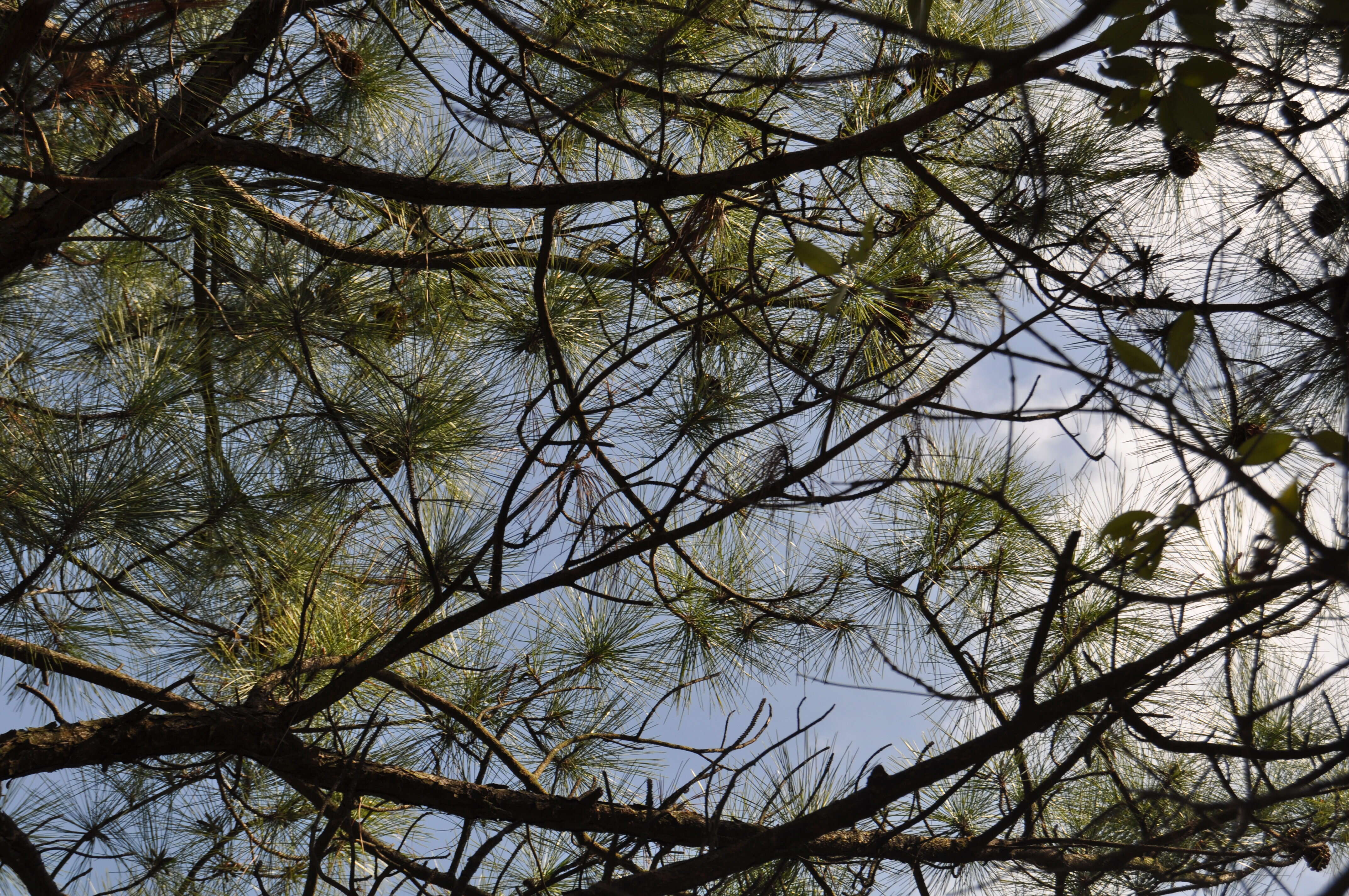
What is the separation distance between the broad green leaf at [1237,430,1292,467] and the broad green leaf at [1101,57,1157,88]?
219 millimetres

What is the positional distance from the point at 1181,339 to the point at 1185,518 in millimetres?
92

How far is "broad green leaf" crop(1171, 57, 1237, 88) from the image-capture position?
1.78 ft

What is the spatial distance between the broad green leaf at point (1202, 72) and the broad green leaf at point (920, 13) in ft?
0.59

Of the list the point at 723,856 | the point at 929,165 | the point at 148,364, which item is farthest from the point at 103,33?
the point at 929,165

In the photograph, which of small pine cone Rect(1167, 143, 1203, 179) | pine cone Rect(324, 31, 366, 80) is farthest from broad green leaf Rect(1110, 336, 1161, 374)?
pine cone Rect(324, 31, 366, 80)

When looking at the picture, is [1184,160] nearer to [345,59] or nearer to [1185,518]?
[1185,518]

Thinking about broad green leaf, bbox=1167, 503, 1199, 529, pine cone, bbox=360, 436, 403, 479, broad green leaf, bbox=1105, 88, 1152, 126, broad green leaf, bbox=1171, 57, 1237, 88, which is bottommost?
broad green leaf, bbox=1167, 503, 1199, 529

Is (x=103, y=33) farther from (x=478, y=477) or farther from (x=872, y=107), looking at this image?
(x=872, y=107)

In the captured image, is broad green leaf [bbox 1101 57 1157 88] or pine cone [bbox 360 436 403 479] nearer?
broad green leaf [bbox 1101 57 1157 88]

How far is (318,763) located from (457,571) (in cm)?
26

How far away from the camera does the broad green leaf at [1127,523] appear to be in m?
0.52

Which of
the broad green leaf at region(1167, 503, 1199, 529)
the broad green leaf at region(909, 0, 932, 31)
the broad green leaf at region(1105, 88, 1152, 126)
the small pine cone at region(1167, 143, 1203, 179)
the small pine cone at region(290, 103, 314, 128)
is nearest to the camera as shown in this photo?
the broad green leaf at region(909, 0, 932, 31)

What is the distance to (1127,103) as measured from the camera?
0.67 metres

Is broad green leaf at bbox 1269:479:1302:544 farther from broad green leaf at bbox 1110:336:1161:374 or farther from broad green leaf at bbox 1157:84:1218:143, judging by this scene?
broad green leaf at bbox 1157:84:1218:143
